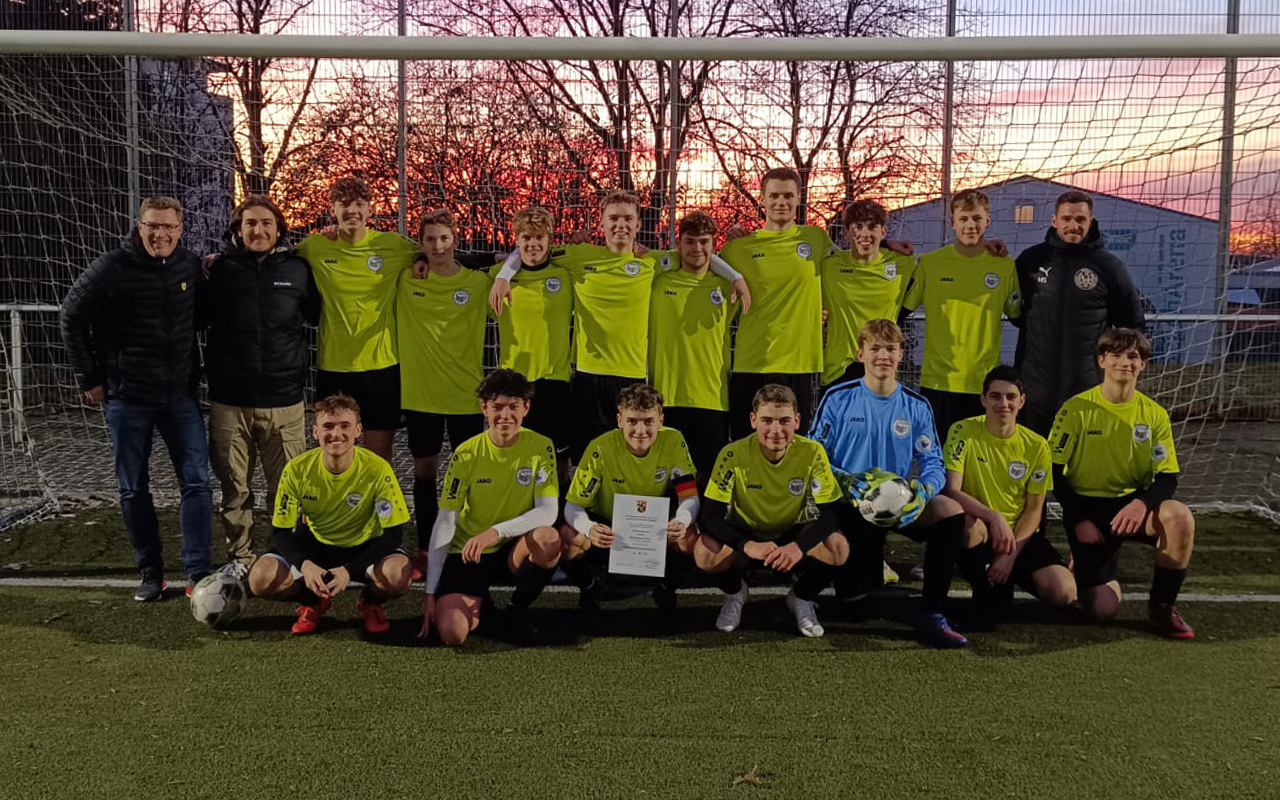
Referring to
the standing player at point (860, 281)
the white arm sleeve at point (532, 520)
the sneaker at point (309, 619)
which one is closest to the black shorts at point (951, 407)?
the standing player at point (860, 281)

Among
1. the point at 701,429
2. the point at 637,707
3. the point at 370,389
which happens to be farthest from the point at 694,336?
the point at 637,707

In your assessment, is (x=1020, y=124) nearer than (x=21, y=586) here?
No

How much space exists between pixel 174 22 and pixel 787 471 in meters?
7.59

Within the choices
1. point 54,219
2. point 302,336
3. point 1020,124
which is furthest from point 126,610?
point 1020,124

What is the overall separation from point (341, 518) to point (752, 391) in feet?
6.27

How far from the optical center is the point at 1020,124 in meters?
5.02

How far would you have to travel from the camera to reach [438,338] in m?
3.96

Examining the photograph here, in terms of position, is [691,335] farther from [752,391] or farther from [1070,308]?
[1070,308]

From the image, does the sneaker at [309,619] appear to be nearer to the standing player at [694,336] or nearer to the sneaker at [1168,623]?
the standing player at [694,336]

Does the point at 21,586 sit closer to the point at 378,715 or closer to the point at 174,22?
the point at 378,715

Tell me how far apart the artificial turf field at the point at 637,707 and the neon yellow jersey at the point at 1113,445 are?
1.91ft

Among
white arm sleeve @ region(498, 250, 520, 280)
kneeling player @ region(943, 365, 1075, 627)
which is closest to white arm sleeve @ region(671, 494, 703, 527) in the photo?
kneeling player @ region(943, 365, 1075, 627)

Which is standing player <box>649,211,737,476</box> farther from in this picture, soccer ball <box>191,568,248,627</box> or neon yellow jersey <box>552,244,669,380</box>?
soccer ball <box>191,568,248,627</box>

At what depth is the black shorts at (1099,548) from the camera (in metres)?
3.42
